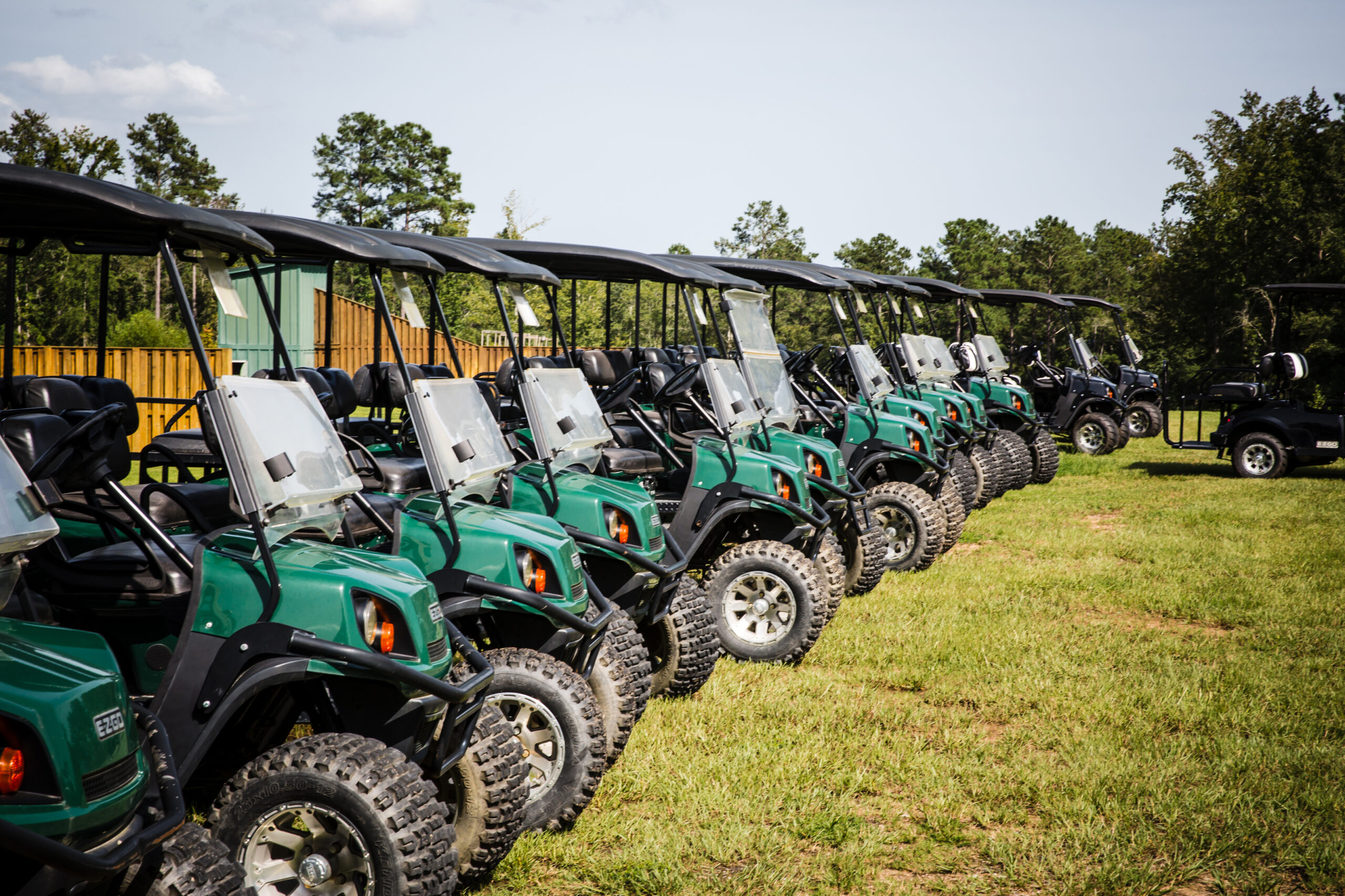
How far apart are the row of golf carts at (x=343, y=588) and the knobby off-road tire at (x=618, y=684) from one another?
0.04 feet

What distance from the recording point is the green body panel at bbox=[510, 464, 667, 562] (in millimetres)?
5086

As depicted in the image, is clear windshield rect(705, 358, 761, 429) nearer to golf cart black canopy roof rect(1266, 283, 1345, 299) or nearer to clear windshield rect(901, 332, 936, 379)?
clear windshield rect(901, 332, 936, 379)

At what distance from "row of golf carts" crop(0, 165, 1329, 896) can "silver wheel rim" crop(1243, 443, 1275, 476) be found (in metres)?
10.8

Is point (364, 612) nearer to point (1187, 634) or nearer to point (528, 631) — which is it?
point (528, 631)

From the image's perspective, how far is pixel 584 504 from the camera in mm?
5113

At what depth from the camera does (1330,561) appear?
30.5ft

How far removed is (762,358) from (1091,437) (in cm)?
1194


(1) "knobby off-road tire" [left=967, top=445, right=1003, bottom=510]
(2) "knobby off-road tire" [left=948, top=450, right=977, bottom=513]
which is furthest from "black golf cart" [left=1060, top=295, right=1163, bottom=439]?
(2) "knobby off-road tire" [left=948, top=450, right=977, bottom=513]

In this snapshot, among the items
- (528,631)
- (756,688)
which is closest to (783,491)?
(756,688)

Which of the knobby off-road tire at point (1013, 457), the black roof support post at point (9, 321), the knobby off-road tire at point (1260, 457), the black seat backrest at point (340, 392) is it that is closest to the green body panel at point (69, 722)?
the black roof support post at point (9, 321)

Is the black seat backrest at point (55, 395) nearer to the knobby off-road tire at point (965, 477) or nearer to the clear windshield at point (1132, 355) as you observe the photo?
the knobby off-road tire at point (965, 477)

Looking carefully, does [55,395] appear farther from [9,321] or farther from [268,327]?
[268,327]

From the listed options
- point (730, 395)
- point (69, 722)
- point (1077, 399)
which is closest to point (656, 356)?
point (730, 395)

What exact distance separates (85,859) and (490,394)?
188 inches
